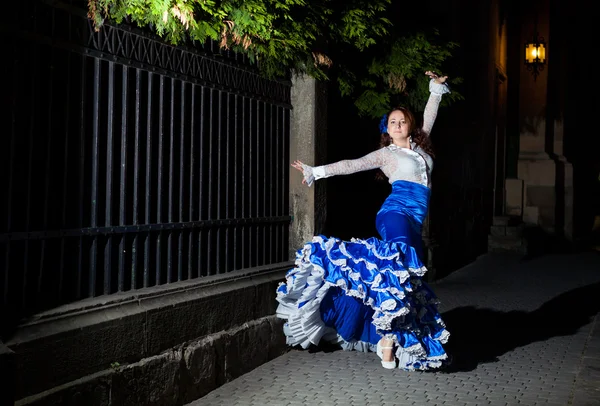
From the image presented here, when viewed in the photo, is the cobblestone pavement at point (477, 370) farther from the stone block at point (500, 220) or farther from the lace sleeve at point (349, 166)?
the stone block at point (500, 220)

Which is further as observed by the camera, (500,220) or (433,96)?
(500,220)

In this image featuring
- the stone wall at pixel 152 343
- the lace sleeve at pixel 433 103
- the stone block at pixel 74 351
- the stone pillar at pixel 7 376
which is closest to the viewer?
the stone pillar at pixel 7 376

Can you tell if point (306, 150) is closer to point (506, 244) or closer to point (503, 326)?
point (503, 326)

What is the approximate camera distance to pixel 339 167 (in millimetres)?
6781

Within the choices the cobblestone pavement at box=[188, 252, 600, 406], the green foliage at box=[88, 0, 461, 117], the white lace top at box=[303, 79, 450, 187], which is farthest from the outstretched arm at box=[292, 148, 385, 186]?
the cobblestone pavement at box=[188, 252, 600, 406]

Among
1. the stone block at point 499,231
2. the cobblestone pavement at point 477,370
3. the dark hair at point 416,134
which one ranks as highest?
the dark hair at point 416,134

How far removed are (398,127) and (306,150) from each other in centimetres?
91

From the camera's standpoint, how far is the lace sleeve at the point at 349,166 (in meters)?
6.74

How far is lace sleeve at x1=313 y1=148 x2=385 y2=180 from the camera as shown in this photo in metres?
6.74

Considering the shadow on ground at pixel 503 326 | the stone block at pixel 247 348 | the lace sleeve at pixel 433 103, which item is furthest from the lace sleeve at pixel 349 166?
the shadow on ground at pixel 503 326

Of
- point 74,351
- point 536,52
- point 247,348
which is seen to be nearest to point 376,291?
point 247,348

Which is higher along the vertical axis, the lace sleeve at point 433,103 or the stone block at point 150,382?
the lace sleeve at point 433,103

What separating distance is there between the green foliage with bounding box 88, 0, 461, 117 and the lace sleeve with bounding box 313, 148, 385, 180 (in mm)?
781

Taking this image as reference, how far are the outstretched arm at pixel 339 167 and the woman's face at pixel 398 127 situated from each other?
16 centimetres
